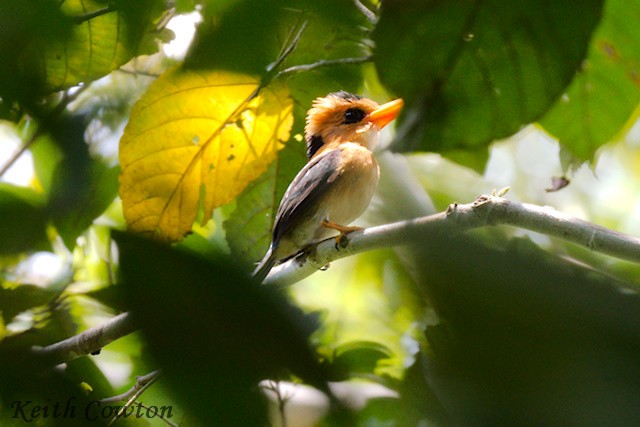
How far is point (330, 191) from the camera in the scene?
10.2ft

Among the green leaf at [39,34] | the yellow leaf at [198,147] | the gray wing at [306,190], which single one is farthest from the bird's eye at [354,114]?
the green leaf at [39,34]

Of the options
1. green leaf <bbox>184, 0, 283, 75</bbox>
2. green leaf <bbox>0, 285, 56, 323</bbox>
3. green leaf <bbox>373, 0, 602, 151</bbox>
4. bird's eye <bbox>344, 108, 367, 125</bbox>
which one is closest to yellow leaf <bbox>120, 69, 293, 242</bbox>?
green leaf <bbox>373, 0, 602, 151</bbox>

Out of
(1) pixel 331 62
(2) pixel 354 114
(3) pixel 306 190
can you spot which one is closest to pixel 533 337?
(1) pixel 331 62

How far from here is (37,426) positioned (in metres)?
0.69

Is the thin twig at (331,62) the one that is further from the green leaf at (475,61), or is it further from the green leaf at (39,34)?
the green leaf at (39,34)

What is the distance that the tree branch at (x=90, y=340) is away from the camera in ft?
1.95

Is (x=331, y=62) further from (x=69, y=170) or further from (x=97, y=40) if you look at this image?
(x=69, y=170)

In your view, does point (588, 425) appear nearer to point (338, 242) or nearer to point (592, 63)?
point (592, 63)

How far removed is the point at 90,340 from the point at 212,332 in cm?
87

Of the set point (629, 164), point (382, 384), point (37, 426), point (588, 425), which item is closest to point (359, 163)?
point (382, 384)

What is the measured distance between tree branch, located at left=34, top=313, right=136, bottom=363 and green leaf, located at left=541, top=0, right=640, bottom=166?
0.97m

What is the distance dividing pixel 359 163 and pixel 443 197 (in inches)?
69.4

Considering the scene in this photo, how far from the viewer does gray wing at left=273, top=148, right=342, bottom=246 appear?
2.88m

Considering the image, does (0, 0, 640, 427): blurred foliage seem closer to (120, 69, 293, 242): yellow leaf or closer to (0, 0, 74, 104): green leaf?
(0, 0, 74, 104): green leaf
